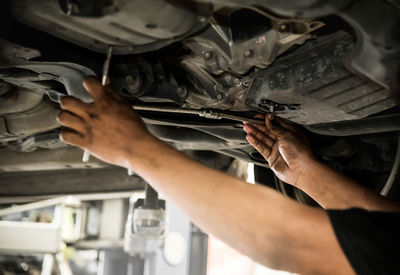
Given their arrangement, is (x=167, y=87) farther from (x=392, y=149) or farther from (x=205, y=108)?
(x=392, y=149)

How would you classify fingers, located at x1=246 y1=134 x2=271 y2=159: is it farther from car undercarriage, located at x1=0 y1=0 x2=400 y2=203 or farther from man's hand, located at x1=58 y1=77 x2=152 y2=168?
man's hand, located at x1=58 y1=77 x2=152 y2=168

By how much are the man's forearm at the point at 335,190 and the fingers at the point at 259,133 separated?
0.14m

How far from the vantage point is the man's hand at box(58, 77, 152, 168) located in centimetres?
79

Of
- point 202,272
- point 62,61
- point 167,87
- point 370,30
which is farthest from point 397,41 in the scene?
point 202,272

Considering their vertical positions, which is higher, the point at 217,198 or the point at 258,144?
the point at 258,144

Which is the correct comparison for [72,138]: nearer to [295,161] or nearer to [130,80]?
[130,80]

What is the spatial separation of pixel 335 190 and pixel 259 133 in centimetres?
28

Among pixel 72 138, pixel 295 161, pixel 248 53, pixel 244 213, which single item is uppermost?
pixel 248 53

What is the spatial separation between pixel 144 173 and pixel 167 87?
321 millimetres

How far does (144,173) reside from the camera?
30.6 inches

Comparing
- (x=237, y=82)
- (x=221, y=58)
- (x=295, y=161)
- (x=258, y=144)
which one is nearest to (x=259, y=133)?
(x=258, y=144)

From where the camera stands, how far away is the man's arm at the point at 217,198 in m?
0.72

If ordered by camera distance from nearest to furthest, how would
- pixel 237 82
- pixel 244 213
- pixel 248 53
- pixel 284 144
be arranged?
pixel 244 213, pixel 248 53, pixel 237 82, pixel 284 144

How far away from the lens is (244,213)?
2.41 feet
